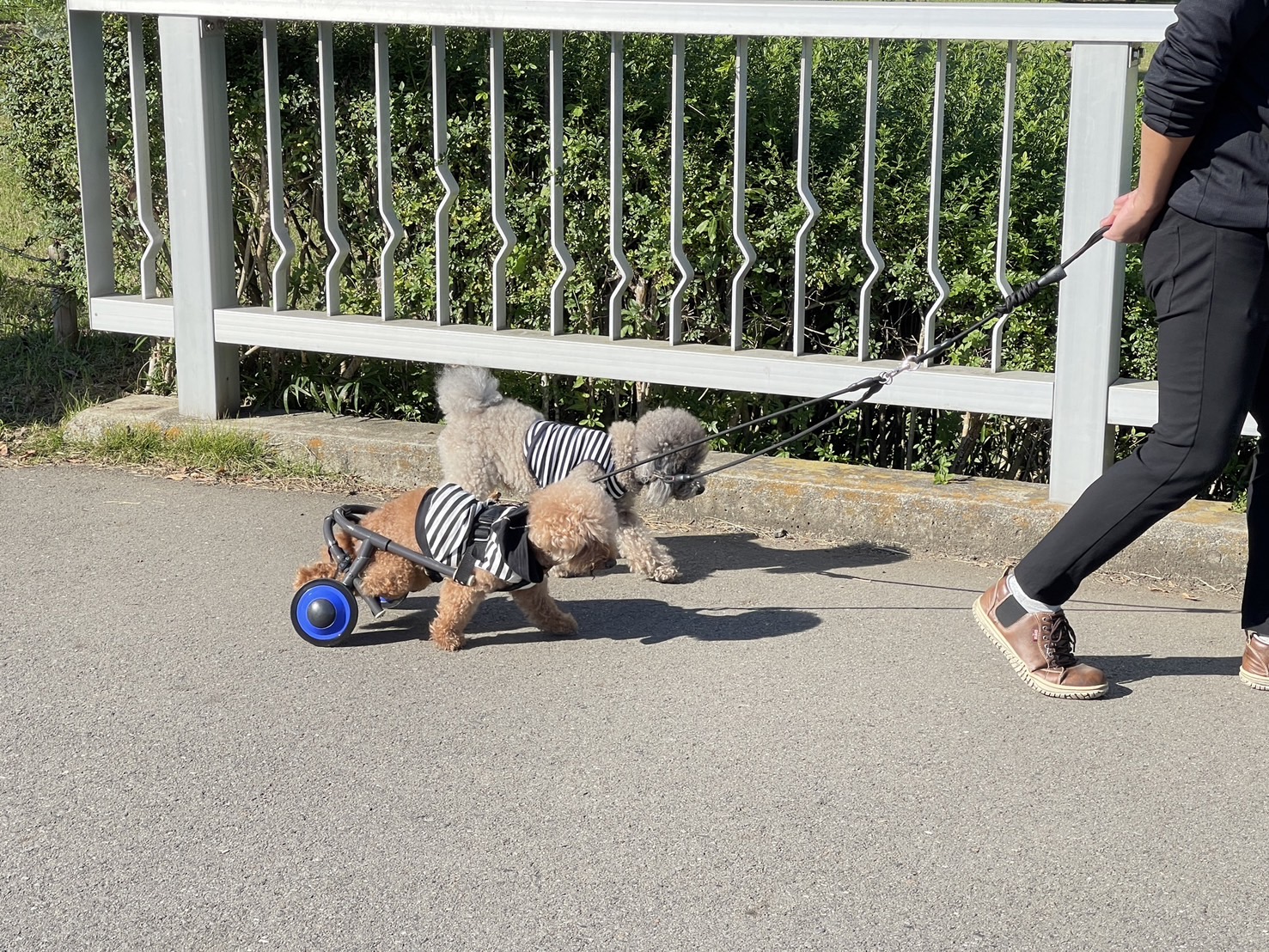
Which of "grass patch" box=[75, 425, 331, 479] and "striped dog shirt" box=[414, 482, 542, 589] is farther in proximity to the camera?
"grass patch" box=[75, 425, 331, 479]

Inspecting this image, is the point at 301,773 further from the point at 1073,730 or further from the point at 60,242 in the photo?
the point at 60,242

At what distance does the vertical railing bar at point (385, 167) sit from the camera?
18.3 feet

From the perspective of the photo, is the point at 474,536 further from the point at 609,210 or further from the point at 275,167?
the point at 275,167

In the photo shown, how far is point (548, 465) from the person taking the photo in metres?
4.70

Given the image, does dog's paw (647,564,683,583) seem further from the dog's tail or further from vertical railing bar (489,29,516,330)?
vertical railing bar (489,29,516,330)

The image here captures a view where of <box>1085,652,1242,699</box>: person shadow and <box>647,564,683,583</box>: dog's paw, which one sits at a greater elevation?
<box>647,564,683,583</box>: dog's paw

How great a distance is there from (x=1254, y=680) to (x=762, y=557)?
1658 millimetres

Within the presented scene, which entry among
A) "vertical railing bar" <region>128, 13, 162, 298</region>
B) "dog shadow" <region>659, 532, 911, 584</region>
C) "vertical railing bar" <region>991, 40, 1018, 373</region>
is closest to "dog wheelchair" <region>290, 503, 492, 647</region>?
"dog shadow" <region>659, 532, 911, 584</region>

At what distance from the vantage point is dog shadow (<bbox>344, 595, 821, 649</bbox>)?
4352 millimetres

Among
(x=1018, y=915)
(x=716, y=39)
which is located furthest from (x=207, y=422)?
(x=1018, y=915)

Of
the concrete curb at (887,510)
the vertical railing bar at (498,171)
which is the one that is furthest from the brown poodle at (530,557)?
the vertical railing bar at (498,171)

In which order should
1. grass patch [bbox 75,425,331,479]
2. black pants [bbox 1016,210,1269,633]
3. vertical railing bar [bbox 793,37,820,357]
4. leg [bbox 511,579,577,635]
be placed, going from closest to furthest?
black pants [bbox 1016,210,1269,633]
leg [bbox 511,579,577,635]
vertical railing bar [bbox 793,37,820,357]
grass patch [bbox 75,425,331,479]

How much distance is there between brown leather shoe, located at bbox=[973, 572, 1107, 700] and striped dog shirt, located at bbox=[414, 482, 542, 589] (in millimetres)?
1252

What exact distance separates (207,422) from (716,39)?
2.56 meters
